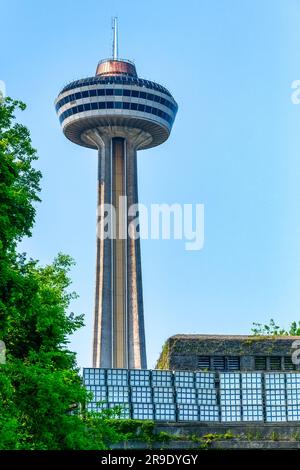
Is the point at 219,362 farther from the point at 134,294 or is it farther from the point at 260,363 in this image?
the point at 134,294

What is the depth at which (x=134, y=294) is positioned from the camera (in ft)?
437

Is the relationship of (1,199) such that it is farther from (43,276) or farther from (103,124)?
(103,124)

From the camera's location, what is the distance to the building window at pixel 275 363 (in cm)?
6438

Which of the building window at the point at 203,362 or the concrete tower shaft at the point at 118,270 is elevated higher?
the concrete tower shaft at the point at 118,270

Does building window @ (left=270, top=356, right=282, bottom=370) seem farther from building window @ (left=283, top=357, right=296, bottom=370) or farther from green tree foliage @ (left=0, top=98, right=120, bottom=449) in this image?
green tree foliage @ (left=0, top=98, right=120, bottom=449)

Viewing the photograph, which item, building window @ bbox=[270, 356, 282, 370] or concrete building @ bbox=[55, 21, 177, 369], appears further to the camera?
concrete building @ bbox=[55, 21, 177, 369]

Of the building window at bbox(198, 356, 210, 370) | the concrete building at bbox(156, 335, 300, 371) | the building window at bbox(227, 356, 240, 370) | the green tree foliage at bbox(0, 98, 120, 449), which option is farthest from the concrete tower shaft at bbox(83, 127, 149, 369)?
the green tree foliage at bbox(0, 98, 120, 449)

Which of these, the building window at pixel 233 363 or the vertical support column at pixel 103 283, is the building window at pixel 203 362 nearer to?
the building window at pixel 233 363

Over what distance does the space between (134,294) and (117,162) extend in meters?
19.4

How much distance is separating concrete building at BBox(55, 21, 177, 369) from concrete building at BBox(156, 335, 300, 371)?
216ft

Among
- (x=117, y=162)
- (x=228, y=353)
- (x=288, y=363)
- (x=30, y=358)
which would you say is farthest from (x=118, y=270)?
(x=30, y=358)

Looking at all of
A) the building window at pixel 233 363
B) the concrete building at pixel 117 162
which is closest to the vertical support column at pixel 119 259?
the concrete building at pixel 117 162

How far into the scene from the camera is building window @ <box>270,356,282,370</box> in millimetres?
64375
